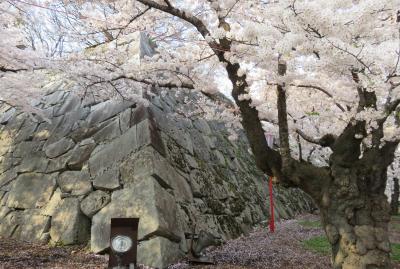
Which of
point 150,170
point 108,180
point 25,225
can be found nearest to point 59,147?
point 25,225

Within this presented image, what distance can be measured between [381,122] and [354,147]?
55 cm

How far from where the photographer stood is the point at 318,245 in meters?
9.25

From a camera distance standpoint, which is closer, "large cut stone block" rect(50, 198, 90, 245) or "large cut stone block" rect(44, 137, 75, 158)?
"large cut stone block" rect(50, 198, 90, 245)

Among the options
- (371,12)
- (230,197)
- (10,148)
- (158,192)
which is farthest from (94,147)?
(371,12)

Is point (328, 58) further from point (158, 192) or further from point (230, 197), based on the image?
point (230, 197)

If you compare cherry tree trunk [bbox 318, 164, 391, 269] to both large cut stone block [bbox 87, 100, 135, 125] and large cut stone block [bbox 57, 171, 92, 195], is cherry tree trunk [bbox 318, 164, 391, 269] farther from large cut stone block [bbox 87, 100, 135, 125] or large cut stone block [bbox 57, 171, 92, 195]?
large cut stone block [bbox 87, 100, 135, 125]

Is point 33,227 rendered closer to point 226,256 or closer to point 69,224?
point 69,224

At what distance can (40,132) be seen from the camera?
1034 cm

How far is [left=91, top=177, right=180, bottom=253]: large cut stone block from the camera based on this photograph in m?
6.76

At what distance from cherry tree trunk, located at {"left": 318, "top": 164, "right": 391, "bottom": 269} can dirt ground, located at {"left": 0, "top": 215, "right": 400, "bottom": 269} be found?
1761 mm

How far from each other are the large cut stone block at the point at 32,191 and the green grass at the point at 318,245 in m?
6.07

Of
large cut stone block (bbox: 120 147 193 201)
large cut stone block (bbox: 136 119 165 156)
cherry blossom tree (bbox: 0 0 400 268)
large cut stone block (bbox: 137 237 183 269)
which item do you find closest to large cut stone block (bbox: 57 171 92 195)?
large cut stone block (bbox: 120 147 193 201)

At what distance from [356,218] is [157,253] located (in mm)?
3181

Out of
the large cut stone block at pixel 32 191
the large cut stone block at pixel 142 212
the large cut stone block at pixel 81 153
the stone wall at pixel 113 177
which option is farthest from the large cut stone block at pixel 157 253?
the large cut stone block at pixel 32 191
